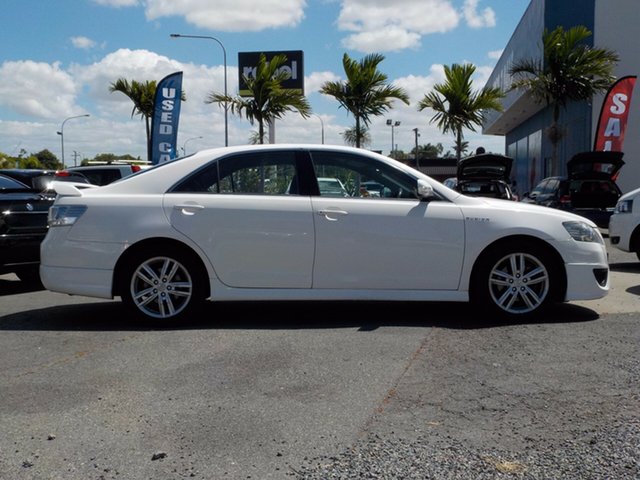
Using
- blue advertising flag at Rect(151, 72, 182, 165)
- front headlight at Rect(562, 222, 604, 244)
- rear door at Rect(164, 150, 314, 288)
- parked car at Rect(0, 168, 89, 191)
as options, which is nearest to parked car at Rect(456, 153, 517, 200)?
parked car at Rect(0, 168, 89, 191)

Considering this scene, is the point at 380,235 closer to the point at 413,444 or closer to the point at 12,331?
the point at 413,444

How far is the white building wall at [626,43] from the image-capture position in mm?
25938

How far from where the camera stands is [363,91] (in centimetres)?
1723

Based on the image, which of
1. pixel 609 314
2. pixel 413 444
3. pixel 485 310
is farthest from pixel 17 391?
pixel 609 314

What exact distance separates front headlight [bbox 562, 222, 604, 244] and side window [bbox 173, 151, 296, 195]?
2478 mm

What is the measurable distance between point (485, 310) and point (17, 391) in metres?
3.85

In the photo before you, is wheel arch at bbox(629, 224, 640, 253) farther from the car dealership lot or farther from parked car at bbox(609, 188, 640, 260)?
the car dealership lot

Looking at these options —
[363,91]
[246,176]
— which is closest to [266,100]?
[363,91]

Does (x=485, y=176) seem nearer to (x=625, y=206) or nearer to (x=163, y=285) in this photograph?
(x=625, y=206)

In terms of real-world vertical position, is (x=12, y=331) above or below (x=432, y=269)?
below

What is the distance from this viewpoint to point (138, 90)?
2862 cm

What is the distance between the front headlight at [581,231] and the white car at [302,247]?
0.01 meters

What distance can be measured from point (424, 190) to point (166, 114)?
18126mm

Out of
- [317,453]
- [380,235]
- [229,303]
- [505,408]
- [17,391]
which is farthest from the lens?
[229,303]
